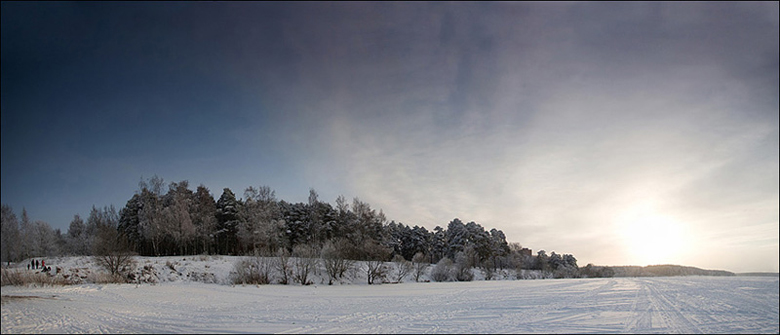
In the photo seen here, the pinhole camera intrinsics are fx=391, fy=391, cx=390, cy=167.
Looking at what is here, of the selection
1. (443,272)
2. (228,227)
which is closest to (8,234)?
(228,227)

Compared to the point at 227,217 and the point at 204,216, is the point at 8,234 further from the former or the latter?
the point at 227,217

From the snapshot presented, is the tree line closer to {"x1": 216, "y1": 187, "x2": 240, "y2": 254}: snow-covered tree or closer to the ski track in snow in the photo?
{"x1": 216, "y1": 187, "x2": 240, "y2": 254}: snow-covered tree

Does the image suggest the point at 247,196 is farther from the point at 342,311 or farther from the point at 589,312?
the point at 589,312

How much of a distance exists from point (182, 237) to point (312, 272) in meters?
20.8

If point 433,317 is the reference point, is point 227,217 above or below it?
above

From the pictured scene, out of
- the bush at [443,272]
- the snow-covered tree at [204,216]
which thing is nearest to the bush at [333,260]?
the bush at [443,272]

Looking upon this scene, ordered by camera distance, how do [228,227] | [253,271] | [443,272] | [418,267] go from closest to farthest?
[253,271] → [418,267] → [443,272] → [228,227]

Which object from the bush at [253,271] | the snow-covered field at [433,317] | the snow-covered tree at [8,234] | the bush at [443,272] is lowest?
the bush at [443,272]

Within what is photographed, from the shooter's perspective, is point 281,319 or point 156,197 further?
point 156,197

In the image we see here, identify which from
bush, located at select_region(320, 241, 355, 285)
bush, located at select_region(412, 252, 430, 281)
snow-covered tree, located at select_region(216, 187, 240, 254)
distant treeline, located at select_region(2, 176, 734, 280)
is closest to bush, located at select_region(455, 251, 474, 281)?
distant treeline, located at select_region(2, 176, 734, 280)

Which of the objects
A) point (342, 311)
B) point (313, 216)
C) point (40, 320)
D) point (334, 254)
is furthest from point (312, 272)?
point (40, 320)

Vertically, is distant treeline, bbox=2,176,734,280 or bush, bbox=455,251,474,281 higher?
distant treeline, bbox=2,176,734,280

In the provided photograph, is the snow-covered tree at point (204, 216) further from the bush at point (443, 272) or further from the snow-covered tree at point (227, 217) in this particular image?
the bush at point (443, 272)

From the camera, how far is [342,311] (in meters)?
19.0
